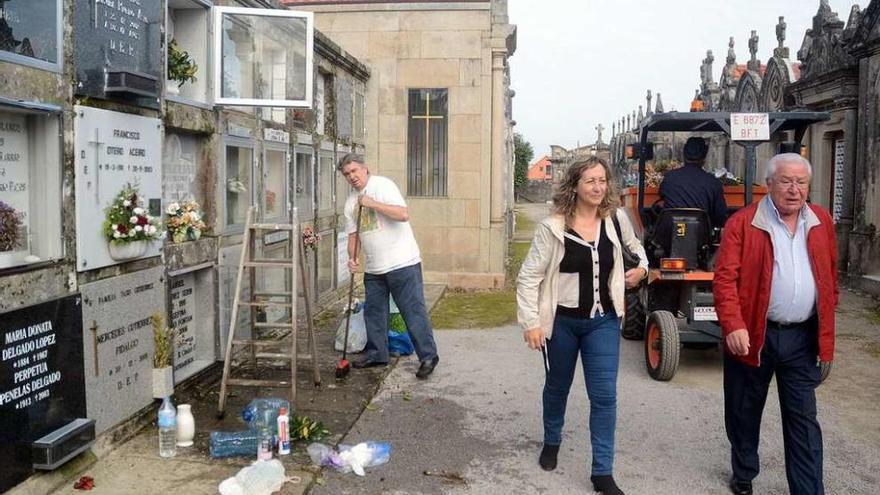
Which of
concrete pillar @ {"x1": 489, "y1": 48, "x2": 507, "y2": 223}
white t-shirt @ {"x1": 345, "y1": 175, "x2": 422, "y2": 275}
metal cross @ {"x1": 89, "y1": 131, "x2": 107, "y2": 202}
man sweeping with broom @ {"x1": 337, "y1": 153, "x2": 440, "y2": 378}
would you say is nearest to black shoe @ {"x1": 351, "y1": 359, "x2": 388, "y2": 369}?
man sweeping with broom @ {"x1": 337, "y1": 153, "x2": 440, "y2": 378}

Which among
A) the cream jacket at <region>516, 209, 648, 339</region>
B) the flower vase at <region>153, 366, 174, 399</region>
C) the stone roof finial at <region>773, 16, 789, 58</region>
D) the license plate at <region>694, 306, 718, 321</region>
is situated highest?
the stone roof finial at <region>773, 16, 789, 58</region>

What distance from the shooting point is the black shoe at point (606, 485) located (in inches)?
175

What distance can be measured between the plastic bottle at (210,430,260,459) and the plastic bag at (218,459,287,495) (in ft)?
1.09

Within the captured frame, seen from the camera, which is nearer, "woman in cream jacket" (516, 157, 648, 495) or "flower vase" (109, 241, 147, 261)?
"woman in cream jacket" (516, 157, 648, 495)

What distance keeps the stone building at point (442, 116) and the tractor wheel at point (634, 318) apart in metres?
4.21

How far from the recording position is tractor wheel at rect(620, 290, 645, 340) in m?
8.50

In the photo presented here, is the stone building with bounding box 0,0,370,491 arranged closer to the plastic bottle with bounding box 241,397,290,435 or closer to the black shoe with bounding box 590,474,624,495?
the plastic bottle with bounding box 241,397,290,435

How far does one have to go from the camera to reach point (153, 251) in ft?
17.9

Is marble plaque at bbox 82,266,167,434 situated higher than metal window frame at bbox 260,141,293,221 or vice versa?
metal window frame at bbox 260,141,293,221

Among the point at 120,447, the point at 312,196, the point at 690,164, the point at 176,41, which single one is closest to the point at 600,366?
the point at 120,447

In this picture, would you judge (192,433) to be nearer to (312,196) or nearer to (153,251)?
(153,251)

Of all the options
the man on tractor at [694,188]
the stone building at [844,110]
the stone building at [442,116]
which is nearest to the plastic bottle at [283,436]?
the man on tractor at [694,188]

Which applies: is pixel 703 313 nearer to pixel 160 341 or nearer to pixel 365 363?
pixel 365 363

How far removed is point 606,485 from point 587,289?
3.47 ft
